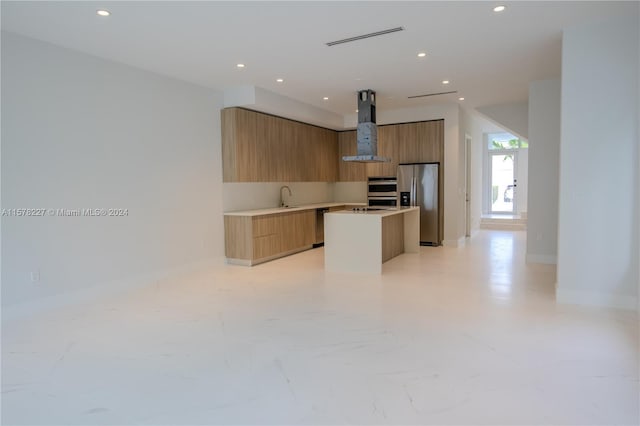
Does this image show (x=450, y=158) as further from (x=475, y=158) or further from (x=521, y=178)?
(x=521, y=178)

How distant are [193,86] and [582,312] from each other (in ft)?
18.9

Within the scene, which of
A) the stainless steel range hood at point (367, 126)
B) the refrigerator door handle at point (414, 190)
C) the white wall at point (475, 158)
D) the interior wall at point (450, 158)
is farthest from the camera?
the white wall at point (475, 158)

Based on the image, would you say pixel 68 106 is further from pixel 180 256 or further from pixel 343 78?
pixel 343 78

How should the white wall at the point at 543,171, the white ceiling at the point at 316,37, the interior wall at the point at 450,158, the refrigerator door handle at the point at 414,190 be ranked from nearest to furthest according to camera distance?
the white ceiling at the point at 316,37
the white wall at the point at 543,171
the interior wall at the point at 450,158
the refrigerator door handle at the point at 414,190

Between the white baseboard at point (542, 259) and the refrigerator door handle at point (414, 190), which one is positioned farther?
the refrigerator door handle at point (414, 190)

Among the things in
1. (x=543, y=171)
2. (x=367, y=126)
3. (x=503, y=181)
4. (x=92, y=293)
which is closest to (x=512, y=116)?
(x=543, y=171)

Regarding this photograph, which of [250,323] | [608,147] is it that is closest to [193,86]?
[250,323]

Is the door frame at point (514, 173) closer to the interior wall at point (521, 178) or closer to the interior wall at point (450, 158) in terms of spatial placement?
the interior wall at point (521, 178)

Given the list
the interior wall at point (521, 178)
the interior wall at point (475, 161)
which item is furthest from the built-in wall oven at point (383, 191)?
the interior wall at point (521, 178)

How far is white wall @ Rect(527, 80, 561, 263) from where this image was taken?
6395 mm

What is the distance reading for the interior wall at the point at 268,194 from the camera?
6.95 m

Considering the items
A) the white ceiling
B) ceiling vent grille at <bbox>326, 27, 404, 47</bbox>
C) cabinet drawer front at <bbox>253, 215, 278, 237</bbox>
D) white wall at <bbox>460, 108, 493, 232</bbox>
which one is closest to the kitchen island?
cabinet drawer front at <bbox>253, 215, 278, 237</bbox>

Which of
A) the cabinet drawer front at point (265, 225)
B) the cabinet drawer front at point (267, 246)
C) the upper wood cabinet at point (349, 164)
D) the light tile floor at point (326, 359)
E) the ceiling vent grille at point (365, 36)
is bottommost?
the light tile floor at point (326, 359)

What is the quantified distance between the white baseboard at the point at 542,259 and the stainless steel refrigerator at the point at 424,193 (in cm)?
204
